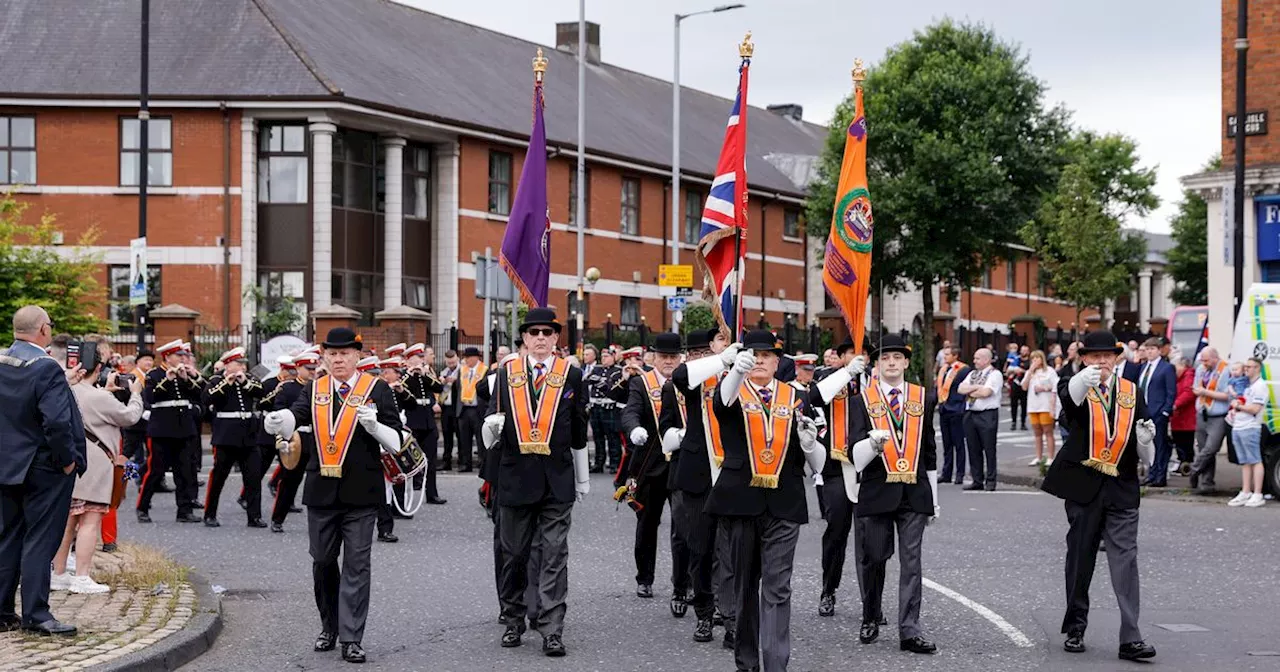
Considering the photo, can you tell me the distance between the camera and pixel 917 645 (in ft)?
32.5

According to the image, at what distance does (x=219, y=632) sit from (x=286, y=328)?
84.5ft

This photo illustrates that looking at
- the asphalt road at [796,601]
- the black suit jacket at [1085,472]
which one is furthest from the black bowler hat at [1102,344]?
the asphalt road at [796,601]

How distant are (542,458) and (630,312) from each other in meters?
38.0

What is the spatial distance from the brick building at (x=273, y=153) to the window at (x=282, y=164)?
44mm

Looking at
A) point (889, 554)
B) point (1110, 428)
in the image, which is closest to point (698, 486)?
point (889, 554)

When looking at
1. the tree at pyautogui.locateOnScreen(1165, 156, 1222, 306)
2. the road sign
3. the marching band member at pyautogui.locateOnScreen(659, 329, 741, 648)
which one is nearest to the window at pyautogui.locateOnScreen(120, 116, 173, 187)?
the road sign

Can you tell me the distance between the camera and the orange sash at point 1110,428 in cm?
1009

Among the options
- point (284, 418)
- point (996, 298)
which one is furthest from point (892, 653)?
point (996, 298)

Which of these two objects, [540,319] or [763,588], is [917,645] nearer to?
[763,588]

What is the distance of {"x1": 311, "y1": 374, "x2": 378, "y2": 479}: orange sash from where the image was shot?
9.90 metres

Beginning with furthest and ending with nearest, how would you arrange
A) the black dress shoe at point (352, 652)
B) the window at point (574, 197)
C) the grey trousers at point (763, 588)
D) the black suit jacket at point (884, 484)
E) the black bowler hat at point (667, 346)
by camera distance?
the window at point (574, 197) < the black bowler hat at point (667, 346) < the black suit jacket at point (884, 484) < the black dress shoe at point (352, 652) < the grey trousers at point (763, 588)

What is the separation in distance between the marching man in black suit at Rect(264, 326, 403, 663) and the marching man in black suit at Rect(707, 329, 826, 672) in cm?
220

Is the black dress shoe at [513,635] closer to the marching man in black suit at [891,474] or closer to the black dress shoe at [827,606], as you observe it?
the marching man in black suit at [891,474]

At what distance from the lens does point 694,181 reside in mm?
49812
